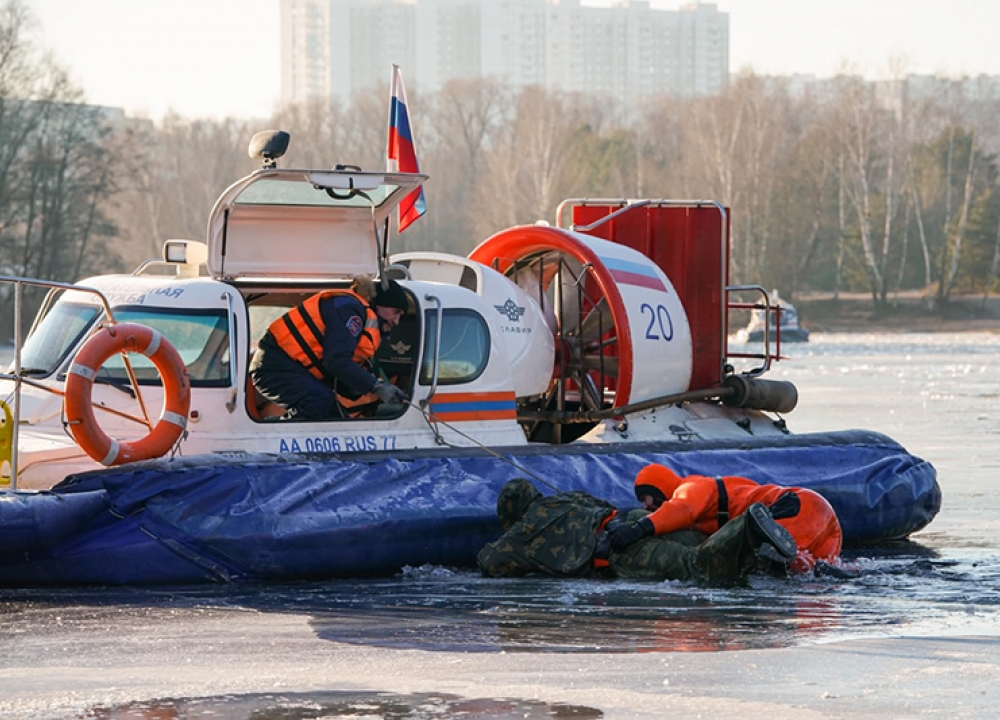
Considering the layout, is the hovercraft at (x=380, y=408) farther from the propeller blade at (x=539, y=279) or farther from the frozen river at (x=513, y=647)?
the frozen river at (x=513, y=647)

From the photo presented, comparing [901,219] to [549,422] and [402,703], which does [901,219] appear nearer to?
[549,422]

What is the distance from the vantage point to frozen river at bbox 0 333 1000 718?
17.2 ft

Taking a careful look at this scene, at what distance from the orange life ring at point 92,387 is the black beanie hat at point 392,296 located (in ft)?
4.66

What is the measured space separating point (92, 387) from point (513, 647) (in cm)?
285

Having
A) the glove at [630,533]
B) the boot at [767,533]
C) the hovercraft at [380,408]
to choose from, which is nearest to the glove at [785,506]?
the boot at [767,533]

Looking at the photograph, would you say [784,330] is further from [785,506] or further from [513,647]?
[513,647]

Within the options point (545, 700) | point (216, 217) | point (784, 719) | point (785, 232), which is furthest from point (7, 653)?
point (785, 232)

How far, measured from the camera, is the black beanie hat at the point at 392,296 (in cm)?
904

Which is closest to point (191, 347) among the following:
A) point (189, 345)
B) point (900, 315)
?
point (189, 345)

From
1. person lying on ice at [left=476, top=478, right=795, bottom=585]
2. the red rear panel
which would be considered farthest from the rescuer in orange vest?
the red rear panel

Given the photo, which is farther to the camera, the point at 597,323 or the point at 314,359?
the point at 597,323

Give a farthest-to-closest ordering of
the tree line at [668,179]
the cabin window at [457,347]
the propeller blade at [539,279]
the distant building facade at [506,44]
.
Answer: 1. the distant building facade at [506,44]
2. the tree line at [668,179]
3. the propeller blade at [539,279]
4. the cabin window at [457,347]

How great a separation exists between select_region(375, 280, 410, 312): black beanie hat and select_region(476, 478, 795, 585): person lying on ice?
142 centimetres

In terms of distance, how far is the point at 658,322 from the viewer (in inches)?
390
